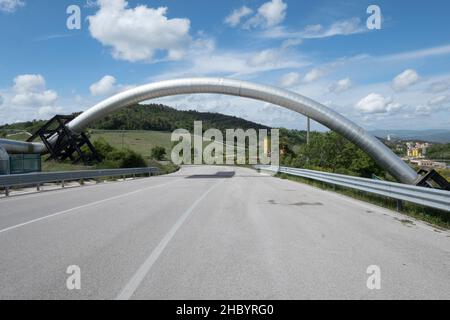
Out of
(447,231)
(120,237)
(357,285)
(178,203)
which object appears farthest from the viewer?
(178,203)

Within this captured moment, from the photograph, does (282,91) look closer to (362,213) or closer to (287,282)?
(362,213)

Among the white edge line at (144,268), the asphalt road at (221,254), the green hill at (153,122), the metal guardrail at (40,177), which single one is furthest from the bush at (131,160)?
the green hill at (153,122)

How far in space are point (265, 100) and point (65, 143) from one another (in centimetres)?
2087

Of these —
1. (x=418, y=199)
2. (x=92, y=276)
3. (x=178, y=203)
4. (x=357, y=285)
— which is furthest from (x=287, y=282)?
(x=178, y=203)

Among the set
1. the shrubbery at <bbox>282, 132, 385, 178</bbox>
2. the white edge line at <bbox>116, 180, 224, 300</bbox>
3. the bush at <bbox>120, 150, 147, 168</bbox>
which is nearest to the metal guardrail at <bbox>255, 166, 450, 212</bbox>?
the white edge line at <bbox>116, 180, 224, 300</bbox>

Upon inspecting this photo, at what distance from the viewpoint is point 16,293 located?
14.9ft

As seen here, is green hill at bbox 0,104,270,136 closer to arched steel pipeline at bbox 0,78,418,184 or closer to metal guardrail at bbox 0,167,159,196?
arched steel pipeline at bbox 0,78,418,184

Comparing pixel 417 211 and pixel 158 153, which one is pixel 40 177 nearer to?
pixel 417 211

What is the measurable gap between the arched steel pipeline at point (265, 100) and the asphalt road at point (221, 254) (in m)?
17.4

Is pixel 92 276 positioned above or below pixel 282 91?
below

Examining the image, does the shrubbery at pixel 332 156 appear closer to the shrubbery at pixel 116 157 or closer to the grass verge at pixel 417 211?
the shrubbery at pixel 116 157

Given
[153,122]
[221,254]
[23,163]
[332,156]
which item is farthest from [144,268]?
[153,122]

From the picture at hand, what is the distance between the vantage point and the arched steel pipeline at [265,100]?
90.1 ft

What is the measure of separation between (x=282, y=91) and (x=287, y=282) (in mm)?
31114
